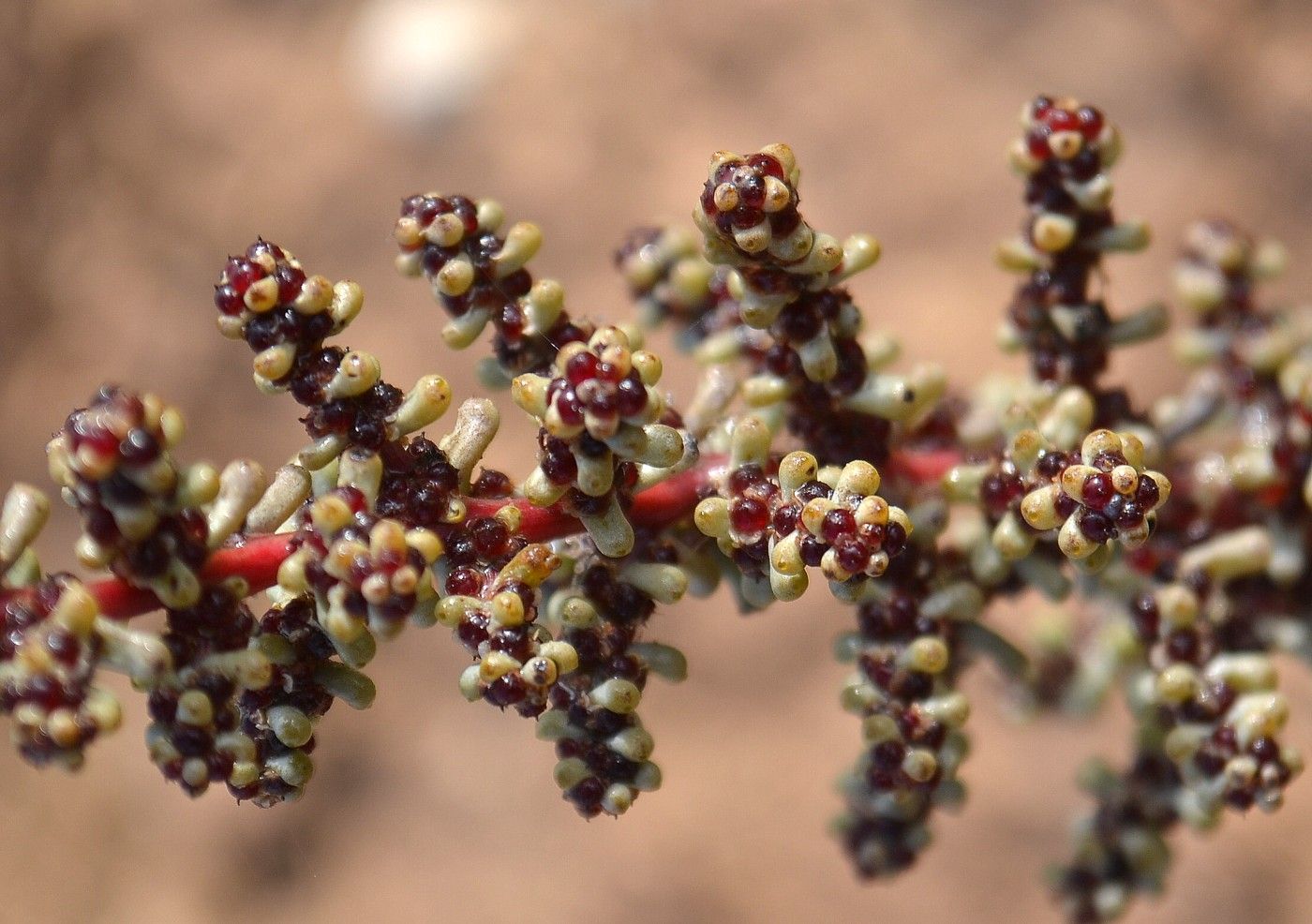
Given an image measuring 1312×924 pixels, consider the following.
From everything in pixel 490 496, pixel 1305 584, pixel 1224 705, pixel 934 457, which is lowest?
Answer: pixel 490 496

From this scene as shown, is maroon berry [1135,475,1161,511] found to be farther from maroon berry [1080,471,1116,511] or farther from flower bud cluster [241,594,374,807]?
flower bud cluster [241,594,374,807]

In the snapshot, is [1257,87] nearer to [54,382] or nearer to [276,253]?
[276,253]

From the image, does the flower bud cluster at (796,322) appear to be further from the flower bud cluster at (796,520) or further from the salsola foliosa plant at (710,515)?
the flower bud cluster at (796,520)

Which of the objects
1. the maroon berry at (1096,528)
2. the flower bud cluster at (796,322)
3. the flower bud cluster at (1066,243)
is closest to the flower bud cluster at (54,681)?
the flower bud cluster at (796,322)

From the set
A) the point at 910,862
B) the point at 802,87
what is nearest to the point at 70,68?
the point at 802,87

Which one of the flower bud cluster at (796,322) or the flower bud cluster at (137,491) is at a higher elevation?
the flower bud cluster at (796,322)
